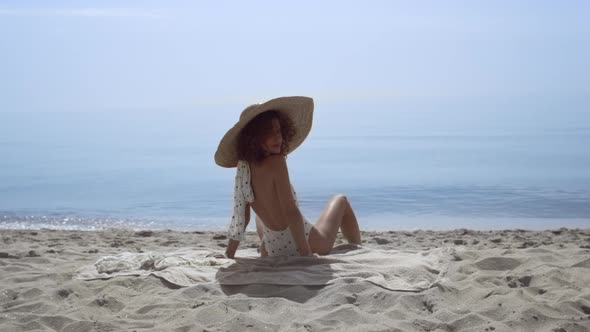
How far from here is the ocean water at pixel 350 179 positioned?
10.7 meters

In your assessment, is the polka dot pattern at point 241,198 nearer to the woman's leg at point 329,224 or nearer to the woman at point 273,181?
the woman at point 273,181

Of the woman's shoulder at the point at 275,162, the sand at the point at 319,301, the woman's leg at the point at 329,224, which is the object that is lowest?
the sand at the point at 319,301

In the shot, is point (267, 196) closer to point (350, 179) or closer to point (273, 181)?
point (273, 181)

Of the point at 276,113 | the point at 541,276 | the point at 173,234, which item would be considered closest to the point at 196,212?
the point at 173,234

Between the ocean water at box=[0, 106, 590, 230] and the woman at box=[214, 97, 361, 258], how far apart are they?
14.2 ft

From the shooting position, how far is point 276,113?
5184mm

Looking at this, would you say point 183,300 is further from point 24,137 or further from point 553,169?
point 24,137

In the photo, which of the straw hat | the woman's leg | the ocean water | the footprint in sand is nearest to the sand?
the footprint in sand

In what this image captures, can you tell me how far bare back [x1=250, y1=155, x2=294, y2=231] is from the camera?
4984mm

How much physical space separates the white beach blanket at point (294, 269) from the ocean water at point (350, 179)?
4.46m

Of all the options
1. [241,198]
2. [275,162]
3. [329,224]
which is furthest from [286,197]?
[329,224]

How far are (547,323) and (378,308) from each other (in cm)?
94

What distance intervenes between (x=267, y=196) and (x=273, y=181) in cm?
15

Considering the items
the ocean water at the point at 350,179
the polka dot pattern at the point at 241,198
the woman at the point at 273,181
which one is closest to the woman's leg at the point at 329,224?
the woman at the point at 273,181
